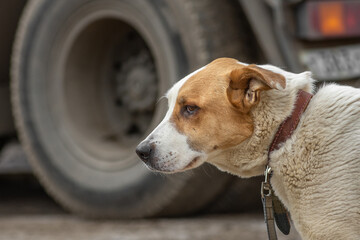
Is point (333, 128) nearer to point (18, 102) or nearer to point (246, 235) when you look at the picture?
point (246, 235)

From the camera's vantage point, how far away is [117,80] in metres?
5.15

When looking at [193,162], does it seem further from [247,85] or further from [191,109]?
[247,85]

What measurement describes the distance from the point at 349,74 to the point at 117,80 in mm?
1826

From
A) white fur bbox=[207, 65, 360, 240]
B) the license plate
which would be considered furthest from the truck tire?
white fur bbox=[207, 65, 360, 240]

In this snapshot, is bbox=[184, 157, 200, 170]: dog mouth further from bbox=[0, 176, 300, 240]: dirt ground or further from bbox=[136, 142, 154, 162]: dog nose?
bbox=[0, 176, 300, 240]: dirt ground

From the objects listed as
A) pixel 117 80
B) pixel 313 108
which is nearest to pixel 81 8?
pixel 117 80

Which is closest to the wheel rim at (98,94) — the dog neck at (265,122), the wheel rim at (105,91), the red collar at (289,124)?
the wheel rim at (105,91)

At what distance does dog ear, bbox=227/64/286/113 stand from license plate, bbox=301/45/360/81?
1155 mm

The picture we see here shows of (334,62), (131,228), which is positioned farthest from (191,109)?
(131,228)

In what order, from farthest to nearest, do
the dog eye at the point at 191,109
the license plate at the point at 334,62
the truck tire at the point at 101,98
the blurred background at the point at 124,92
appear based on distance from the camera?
1. the truck tire at the point at 101,98
2. the blurred background at the point at 124,92
3. the license plate at the point at 334,62
4. the dog eye at the point at 191,109

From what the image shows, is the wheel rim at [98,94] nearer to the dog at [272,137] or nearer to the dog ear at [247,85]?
the dog at [272,137]

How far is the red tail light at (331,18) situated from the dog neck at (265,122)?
103 cm

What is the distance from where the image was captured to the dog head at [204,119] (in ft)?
9.53

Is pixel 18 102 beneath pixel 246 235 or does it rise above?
above
